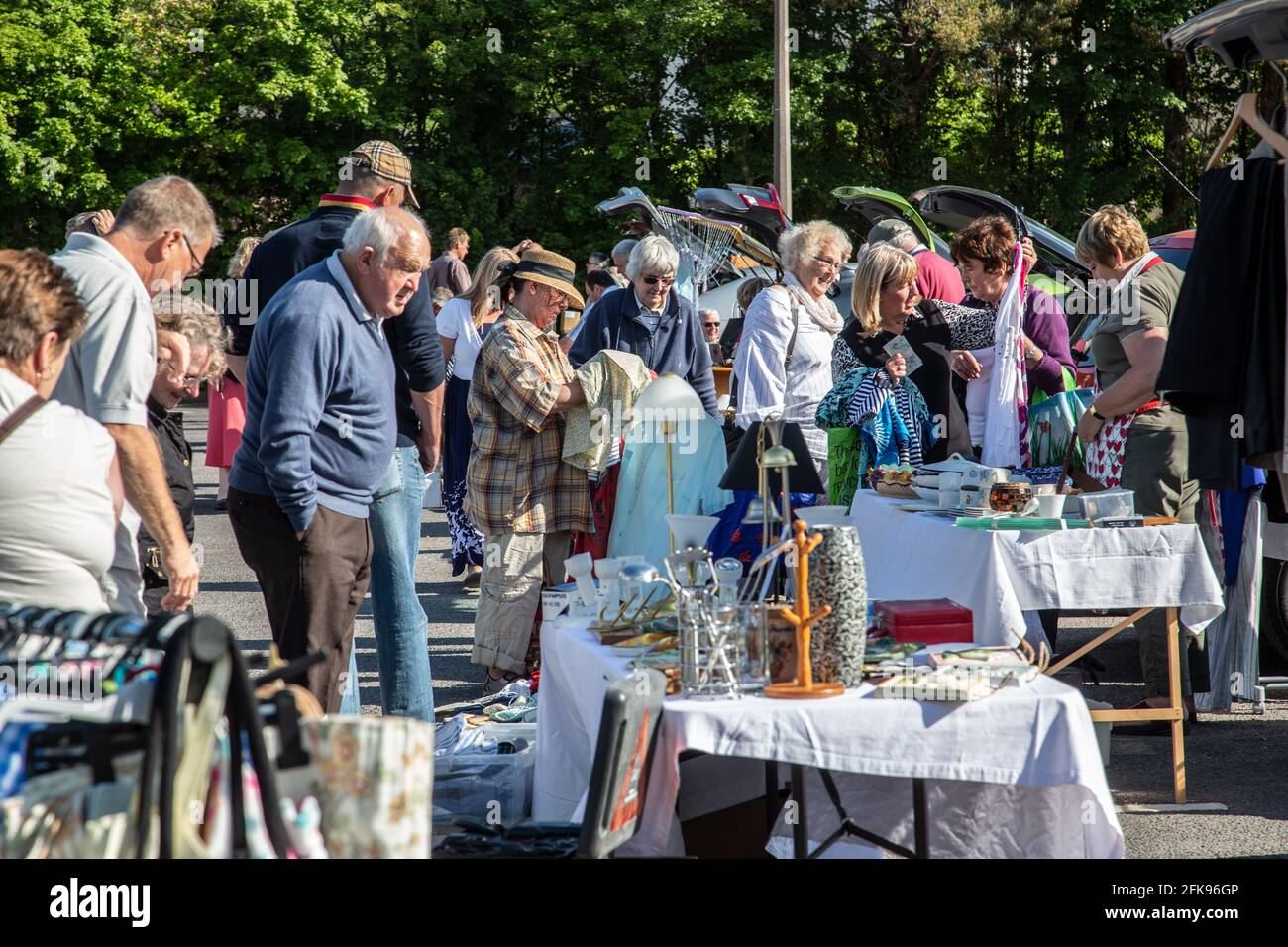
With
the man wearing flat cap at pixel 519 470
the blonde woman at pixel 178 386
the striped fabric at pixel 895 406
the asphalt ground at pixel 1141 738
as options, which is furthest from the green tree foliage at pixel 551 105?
the blonde woman at pixel 178 386

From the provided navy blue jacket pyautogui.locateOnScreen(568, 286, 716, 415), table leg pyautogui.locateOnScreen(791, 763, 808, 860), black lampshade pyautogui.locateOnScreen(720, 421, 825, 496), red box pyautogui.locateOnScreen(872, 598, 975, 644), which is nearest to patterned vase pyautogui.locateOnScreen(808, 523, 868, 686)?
table leg pyautogui.locateOnScreen(791, 763, 808, 860)

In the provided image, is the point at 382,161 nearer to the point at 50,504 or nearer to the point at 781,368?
the point at 781,368

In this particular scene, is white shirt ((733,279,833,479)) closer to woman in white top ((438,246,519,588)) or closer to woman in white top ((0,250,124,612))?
woman in white top ((438,246,519,588))

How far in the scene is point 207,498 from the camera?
12.5 metres

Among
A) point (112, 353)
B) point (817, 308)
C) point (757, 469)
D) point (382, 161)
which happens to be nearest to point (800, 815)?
point (757, 469)

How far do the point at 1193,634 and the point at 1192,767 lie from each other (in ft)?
2.28

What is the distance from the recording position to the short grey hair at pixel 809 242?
6262 mm

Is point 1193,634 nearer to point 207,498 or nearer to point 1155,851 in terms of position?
point 1155,851

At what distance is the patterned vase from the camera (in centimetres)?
293

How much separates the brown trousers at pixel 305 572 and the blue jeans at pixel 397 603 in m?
0.36

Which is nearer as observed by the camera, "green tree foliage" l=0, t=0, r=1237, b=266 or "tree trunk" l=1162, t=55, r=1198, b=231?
"tree trunk" l=1162, t=55, r=1198, b=231

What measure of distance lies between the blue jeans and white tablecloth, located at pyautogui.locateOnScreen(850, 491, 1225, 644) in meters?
1.76

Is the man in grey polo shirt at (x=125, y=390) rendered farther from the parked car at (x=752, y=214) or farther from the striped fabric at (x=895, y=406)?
the parked car at (x=752, y=214)

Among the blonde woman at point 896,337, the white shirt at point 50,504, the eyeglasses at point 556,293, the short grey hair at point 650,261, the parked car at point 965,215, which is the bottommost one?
the white shirt at point 50,504
